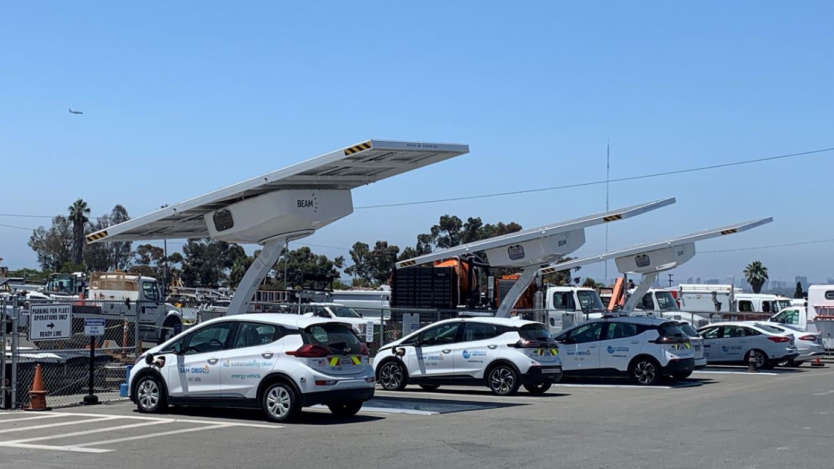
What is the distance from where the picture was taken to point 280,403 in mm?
13633

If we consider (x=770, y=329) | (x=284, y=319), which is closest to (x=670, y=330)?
(x=770, y=329)

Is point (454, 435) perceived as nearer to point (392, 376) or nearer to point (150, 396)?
point (150, 396)

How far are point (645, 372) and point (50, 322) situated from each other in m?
12.9

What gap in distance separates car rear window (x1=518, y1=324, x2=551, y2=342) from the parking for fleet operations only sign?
8.24 meters

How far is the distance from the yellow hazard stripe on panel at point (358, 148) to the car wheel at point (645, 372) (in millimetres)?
10383

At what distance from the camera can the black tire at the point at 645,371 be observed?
71.9 ft

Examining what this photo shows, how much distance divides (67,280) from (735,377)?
4167 centimetres

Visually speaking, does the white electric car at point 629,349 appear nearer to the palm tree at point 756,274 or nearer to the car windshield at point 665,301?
the car windshield at point 665,301

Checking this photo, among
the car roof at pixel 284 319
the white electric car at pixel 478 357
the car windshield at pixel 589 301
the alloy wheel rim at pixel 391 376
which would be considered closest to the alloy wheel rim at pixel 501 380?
the white electric car at pixel 478 357

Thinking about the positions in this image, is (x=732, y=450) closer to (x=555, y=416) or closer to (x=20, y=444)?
(x=555, y=416)

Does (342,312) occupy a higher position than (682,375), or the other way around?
(342,312)

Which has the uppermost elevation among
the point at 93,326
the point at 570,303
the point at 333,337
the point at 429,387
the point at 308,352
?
the point at 570,303

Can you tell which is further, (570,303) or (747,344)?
(570,303)

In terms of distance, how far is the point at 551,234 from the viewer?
23.0 metres
